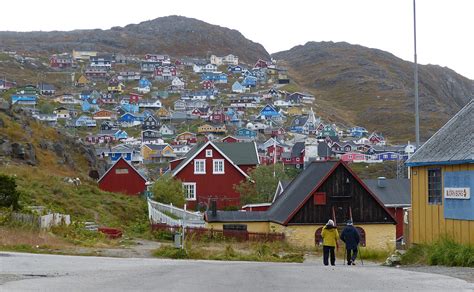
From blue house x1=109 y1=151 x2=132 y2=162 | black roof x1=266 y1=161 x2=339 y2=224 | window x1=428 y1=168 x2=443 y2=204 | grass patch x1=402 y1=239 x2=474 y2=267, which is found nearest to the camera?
grass patch x1=402 y1=239 x2=474 y2=267

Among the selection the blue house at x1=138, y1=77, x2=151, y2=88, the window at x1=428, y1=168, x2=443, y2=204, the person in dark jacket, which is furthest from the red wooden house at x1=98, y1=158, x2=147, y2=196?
the blue house at x1=138, y1=77, x2=151, y2=88

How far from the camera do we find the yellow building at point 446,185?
20250 millimetres

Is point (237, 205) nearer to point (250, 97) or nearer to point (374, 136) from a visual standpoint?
point (374, 136)

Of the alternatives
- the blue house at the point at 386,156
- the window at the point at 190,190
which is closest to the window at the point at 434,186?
the window at the point at 190,190

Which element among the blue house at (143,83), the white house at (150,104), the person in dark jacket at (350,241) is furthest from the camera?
the blue house at (143,83)

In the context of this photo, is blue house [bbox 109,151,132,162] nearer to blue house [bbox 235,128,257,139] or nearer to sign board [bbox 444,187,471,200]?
blue house [bbox 235,128,257,139]

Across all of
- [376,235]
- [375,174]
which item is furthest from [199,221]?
[375,174]

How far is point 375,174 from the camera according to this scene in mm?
113875

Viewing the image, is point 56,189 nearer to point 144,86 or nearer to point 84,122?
point 84,122

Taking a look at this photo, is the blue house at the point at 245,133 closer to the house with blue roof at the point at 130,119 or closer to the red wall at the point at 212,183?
the house with blue roof at the point at 130,119

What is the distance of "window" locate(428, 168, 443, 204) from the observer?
22.1 m

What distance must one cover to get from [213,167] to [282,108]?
124656 millimetres

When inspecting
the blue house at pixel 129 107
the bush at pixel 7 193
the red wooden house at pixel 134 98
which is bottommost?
the bush at pixel 7 193

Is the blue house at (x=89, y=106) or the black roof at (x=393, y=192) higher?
the blue house at (x=89, y=106)
